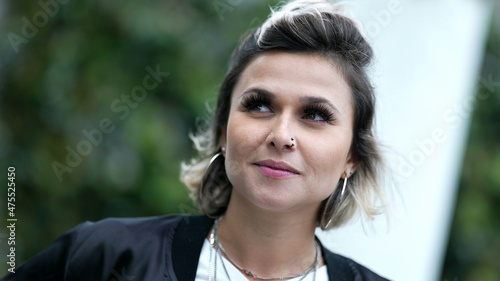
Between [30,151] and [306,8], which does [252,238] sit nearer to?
[306,8]

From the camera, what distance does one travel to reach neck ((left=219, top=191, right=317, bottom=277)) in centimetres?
229

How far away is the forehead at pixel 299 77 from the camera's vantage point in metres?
2.18

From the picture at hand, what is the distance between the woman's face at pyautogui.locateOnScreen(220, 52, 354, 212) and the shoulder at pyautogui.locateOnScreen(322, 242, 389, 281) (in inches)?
10.9

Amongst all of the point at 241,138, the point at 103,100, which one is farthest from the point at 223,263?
the point at 103,100

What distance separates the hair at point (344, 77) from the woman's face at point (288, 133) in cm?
6

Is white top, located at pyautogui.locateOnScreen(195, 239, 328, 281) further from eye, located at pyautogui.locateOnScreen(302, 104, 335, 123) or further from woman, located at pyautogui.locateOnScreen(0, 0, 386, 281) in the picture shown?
eye, located at pyautogui.locateOnScreen(302, 104, 335, 123)

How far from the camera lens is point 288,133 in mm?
2113

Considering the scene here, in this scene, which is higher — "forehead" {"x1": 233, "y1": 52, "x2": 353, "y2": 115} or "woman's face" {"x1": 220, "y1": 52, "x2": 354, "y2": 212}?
"forehead" {"x1": 233, "y1": 52, "x2": 353, "y2": 115}

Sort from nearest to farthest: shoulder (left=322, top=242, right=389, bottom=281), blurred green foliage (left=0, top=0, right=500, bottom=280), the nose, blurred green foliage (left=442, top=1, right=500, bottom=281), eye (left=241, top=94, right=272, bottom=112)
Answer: the nose → eye (left=241, top=94, right=272, bottom=112) → shoulder (left=322, top=242, right=389, bottom=281) → blurred green foliage (left=0, top=0, right=500, bottom=280) → blurred green foliage (left=442, top=1, right=500, bottom=281)

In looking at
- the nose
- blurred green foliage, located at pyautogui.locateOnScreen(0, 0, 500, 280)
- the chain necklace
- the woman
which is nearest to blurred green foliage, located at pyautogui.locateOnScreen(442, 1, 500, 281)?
blurred green foliage, located at pyautogui.locateOnScreen(0, 0, 500, 280)

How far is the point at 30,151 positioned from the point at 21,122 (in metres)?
0.18

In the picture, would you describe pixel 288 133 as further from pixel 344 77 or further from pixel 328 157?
pixel 344 77

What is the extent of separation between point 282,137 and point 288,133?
4cm

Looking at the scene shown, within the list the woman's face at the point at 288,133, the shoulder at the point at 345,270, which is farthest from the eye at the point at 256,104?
the shoulder at the point at 345,270
